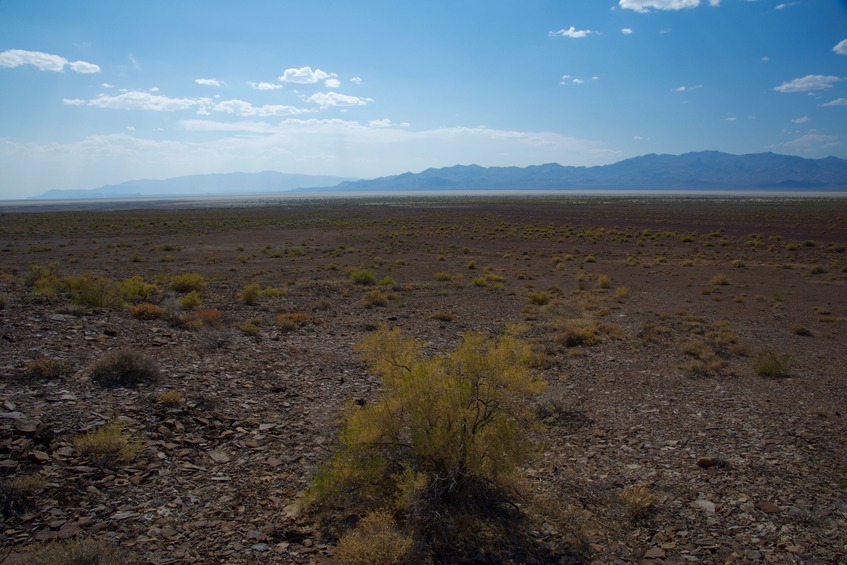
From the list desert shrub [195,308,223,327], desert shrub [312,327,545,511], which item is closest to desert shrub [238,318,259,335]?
desert shrub [195,308,223,327]

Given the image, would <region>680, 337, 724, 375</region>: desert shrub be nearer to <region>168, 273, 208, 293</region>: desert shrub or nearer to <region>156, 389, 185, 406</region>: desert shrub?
<region>156, 389, 185, 406</region>: desert shrub

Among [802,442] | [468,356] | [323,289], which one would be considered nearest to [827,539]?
[802,442]

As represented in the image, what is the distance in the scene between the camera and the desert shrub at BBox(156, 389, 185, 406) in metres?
7.29

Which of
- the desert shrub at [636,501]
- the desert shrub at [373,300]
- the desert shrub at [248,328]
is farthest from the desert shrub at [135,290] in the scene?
the desert shrub at [636,501]

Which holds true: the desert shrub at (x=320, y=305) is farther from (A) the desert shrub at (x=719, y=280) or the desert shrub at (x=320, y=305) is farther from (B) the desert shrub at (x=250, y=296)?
(A) the desert shrub at (x=719, y=280)

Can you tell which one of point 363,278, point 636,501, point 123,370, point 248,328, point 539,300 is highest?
point 123,370

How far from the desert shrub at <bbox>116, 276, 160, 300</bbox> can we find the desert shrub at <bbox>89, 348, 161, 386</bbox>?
27.3 feet

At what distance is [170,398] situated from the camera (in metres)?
7.30

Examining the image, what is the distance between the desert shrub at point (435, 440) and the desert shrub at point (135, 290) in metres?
13.0

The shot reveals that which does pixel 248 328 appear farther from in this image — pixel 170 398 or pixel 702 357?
pixel 702 357

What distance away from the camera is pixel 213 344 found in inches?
417

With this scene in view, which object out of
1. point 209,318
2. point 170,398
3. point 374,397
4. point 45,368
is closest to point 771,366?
point 374,397

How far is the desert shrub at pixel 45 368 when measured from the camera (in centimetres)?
761

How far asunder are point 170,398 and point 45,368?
2124 millimetres
